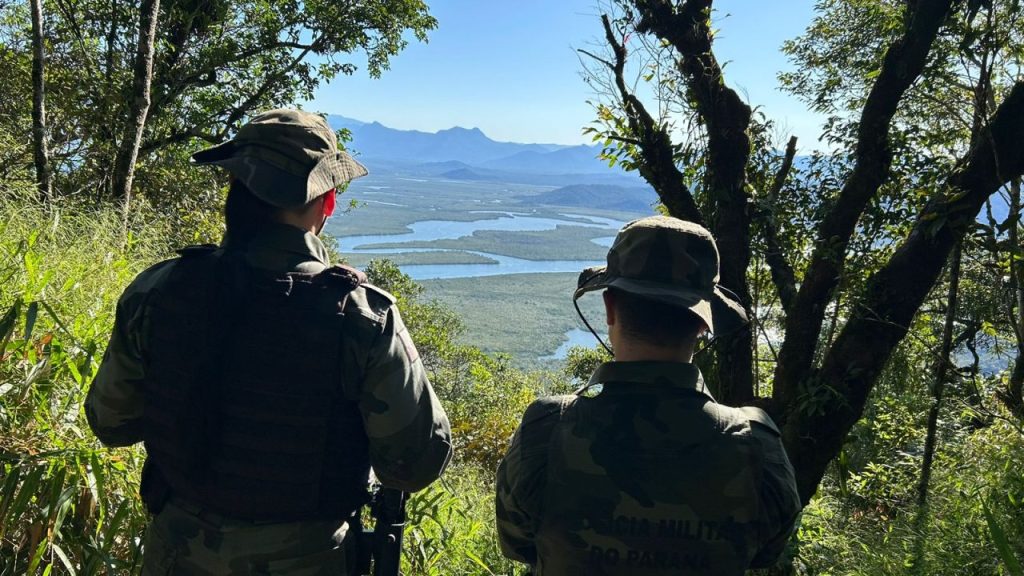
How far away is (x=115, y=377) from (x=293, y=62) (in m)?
10.4

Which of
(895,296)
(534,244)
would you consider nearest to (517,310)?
(534,244)

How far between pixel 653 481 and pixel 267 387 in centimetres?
84

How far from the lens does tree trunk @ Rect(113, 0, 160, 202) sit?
4984 millimetres

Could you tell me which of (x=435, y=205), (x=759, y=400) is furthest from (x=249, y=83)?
(x=435, y=205)

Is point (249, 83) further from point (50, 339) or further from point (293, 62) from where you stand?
point (50, 339)

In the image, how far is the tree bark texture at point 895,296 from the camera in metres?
3.07

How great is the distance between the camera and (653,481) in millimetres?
1257

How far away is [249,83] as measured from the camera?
10883mm

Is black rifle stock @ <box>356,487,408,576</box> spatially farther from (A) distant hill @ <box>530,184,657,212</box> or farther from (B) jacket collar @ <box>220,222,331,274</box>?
(A) distant hill @ <box>530,184,657,212</box>

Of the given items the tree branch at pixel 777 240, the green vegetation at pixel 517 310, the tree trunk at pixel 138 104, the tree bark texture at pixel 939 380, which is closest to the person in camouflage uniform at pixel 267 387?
the tree branch at pixel 777 240

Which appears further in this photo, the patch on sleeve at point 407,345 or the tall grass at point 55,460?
the tall grass at point 55,460

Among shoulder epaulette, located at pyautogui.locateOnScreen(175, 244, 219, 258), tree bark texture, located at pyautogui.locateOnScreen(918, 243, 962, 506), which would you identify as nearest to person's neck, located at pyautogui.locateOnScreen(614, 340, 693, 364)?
shoulder epaulette, located at pyautogui.locateOnScreen(175, 244, 219, 258)

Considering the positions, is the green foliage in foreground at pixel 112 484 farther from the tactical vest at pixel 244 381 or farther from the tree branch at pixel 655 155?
the tree branch at pixel 655 155

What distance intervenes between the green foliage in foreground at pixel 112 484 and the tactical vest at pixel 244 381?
2.46ft
